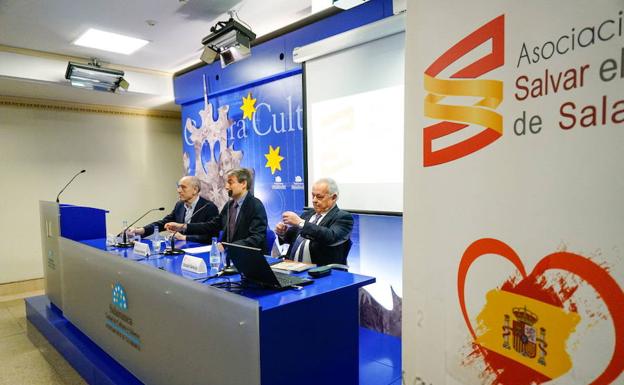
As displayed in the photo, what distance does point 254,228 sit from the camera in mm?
2898

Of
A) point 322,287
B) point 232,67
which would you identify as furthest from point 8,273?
point 322,287

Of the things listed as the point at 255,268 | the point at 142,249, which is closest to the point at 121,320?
the point at 142,249

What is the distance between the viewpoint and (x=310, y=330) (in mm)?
1611

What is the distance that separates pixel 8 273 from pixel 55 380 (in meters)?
3.25

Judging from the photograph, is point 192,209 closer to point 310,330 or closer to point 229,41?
point 229,41

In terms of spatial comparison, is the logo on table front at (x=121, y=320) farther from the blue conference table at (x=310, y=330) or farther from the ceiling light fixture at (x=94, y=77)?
the ceiling light fixture at (x=94, y=77)

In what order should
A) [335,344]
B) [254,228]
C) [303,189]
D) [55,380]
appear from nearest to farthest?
[335,344], [55,380], [254,228], [303,189]

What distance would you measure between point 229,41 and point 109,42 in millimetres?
1619

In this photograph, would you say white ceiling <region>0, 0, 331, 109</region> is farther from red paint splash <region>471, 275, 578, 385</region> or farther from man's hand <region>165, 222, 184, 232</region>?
red paint splash <region>471, 275, 578, 385</region>

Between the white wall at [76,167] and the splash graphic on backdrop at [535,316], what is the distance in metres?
5.92

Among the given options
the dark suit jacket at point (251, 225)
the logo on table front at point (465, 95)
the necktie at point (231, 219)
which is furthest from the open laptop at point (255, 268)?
the necktie at point (231, 219)

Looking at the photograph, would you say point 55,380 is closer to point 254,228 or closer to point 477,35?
point 254,228

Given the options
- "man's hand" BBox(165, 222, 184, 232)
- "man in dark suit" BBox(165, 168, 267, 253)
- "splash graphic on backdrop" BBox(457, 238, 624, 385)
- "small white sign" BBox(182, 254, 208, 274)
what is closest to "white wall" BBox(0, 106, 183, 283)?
"man's hand" BBox(165, 222, 184, 232)

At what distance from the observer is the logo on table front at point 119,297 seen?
230 centimetres
